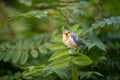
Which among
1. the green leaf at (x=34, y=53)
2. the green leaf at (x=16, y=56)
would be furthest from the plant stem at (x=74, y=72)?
the green leaf at (x=16, y=56)

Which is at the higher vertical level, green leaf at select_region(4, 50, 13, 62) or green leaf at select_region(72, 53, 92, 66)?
green leaf at select_region(72, 53, 92, 66)

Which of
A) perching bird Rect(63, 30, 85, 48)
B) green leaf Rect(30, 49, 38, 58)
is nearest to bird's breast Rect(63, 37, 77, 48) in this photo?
perching bird Rect(63, 30, 85, 48)

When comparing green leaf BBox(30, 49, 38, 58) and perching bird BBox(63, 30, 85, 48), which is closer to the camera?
perching bird BBox(63, 30, 85, 48)

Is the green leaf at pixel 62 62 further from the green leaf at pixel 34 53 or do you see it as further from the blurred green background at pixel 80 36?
the green leaf at pixel 34 53

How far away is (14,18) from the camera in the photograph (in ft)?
7.49

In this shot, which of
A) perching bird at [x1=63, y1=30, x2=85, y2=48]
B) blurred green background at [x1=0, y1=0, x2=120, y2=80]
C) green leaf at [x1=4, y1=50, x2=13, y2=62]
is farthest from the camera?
green leaf at [x1=4, y1=50, x2=13, y2=62]

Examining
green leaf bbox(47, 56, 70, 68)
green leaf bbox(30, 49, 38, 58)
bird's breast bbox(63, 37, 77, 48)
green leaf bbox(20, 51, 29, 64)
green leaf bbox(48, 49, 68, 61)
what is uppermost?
bird's breast bbox(63, 37, 77, 48)

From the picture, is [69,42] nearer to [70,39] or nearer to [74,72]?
[70,39]

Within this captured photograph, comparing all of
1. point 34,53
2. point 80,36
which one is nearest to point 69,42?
point 80,36

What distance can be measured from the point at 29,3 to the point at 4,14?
0.76m

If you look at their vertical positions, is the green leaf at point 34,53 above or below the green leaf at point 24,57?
above

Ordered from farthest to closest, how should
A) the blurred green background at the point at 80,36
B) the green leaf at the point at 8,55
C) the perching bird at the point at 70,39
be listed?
the green leaf at the point at 8,55
the blurred green background at the point at 80,36
the perching bird at the point at 70,39

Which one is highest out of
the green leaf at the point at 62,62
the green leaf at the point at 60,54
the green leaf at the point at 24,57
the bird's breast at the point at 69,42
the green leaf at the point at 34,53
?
the bird's breast at the point at 69,42

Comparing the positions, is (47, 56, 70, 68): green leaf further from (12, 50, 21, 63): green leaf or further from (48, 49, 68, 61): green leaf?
(12, 50, 21, 63): green leaf
